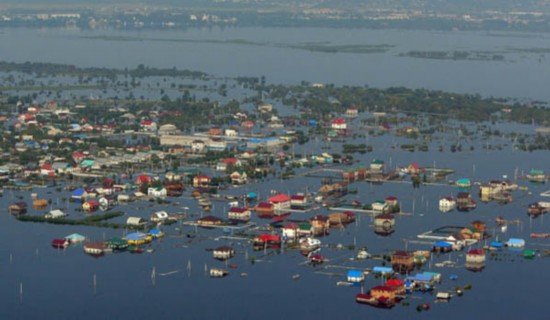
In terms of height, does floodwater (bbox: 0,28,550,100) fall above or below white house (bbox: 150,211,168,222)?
below

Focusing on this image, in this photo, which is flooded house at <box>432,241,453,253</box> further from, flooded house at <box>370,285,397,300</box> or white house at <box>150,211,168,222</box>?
white house at <box>150,211,168,222</box>

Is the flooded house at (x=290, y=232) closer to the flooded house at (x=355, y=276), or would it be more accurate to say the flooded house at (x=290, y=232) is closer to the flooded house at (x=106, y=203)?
the flooded house at (x=355, y=276)

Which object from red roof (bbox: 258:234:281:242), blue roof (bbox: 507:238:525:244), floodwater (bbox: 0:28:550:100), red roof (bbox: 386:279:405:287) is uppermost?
red roof (bbox: 386:279:405:287)

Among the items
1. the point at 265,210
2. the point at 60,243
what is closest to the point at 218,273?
the point at 60,243

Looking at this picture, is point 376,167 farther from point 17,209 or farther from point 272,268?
point 272,268

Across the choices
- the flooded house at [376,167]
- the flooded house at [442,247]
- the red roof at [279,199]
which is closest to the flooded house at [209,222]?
the red roof at [279,199]

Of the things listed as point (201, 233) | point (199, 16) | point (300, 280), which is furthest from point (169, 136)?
point (199, 16)

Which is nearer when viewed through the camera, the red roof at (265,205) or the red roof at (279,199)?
the red roof at (265,205)

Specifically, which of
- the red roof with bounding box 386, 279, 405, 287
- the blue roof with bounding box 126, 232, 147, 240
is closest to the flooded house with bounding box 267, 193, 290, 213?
the blue roof with bounding box 126, 232, 147, 240

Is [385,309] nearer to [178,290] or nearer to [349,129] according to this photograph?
[178,290]
